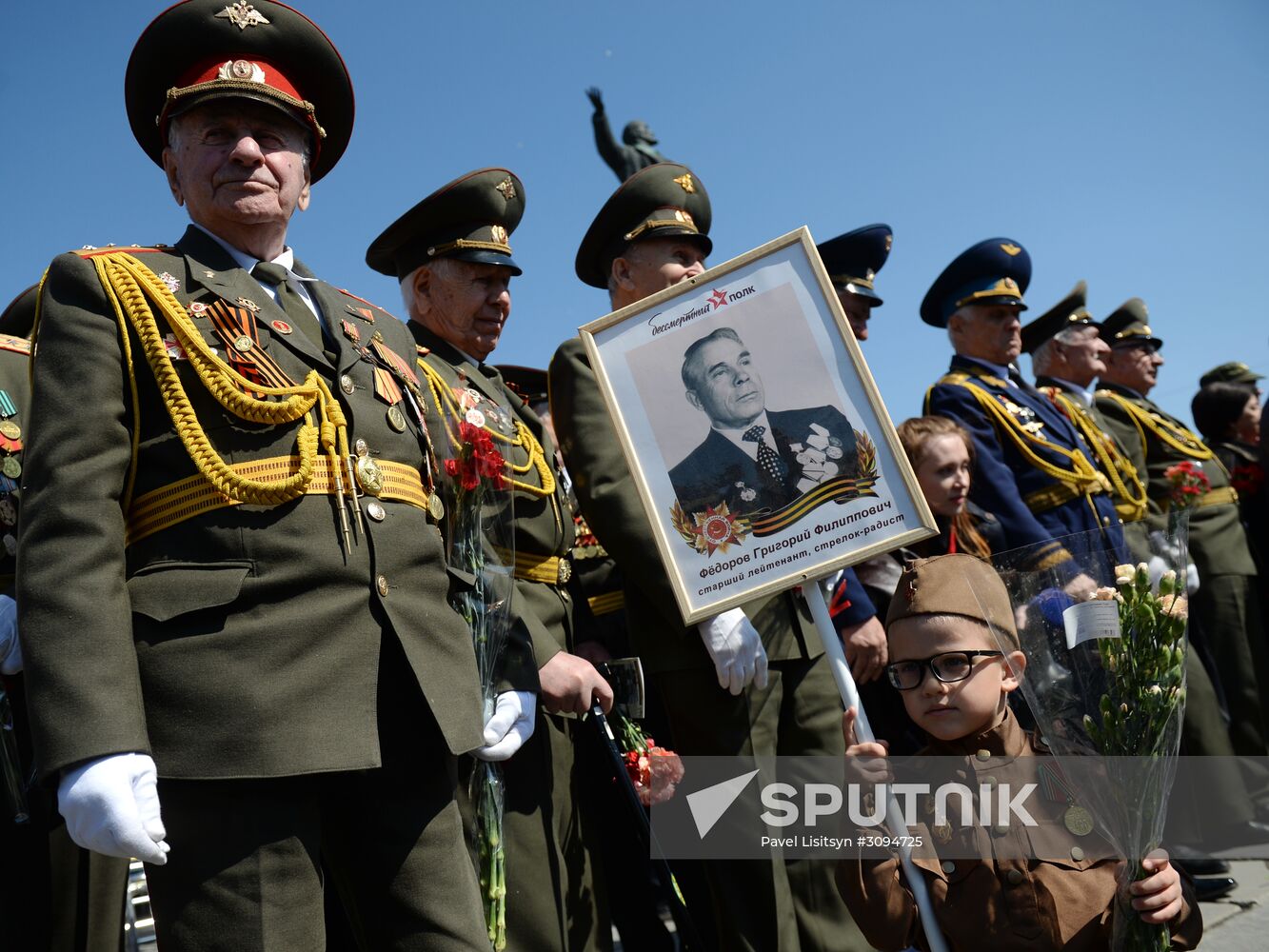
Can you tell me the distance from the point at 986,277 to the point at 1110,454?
1.14 m

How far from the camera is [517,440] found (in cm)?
382

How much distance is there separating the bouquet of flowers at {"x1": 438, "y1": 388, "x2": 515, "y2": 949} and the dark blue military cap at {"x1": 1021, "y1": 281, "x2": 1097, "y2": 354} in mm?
5001

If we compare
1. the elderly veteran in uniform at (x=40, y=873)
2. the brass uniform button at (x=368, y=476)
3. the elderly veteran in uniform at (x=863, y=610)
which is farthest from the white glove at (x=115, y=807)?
the elderly veteran in uniform at (x=863, y=610)

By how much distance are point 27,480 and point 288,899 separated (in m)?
0.89

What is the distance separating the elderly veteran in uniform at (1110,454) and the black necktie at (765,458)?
2.66 m

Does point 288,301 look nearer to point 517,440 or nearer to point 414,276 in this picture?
point 517,440

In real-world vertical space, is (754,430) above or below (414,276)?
below

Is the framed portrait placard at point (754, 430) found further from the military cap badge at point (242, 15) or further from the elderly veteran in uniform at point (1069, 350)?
the elderly veteran in uniform at point (1069, 350)

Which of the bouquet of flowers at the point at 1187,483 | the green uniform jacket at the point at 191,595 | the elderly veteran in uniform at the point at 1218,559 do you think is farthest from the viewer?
the bouquet of flowers at the point at 1187,483

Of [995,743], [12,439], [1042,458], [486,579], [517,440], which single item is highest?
[12,439]

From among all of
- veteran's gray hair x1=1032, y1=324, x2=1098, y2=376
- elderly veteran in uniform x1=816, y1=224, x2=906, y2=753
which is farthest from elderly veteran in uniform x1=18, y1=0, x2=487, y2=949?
veteran's gray hair x1=1032, y1=324, x2=1098, y2=376

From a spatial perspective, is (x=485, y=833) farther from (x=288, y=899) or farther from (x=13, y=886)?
(x=13, y=886)

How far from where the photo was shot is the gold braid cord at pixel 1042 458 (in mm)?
5363

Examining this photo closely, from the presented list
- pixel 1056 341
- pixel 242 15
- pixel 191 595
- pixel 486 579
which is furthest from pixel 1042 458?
pixel 191 595
